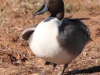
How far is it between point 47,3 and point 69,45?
0.55 meters

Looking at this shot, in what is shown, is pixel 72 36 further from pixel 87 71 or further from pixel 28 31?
pixel 87 71

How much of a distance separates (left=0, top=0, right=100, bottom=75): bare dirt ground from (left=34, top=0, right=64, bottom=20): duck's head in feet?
2.67

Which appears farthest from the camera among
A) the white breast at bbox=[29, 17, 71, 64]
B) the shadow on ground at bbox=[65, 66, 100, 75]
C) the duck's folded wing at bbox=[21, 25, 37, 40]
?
the shadow on ground at bbox=[65, 66, 100, 75]

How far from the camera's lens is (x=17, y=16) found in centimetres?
717

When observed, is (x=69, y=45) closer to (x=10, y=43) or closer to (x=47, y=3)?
(x=47, y=3)

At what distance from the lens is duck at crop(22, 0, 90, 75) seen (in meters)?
4.47

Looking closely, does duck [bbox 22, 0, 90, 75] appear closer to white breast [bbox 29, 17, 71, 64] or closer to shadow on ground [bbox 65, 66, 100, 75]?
white breast [bbox 29, 17, 71, 64]

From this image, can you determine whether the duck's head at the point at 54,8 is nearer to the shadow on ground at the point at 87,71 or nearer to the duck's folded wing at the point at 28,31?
the duck's folded wing at the point at 28,31

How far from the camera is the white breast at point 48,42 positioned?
446 centimetres

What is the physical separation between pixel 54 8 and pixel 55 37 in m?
0.42

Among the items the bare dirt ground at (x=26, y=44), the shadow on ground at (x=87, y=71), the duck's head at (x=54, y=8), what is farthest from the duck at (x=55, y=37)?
the bare dirt ground at (x=26, y=44)

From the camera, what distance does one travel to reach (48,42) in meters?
4.45

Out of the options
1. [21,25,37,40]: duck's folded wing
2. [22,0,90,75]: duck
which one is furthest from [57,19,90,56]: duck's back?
[21,25,37,40]: duck's folded wing

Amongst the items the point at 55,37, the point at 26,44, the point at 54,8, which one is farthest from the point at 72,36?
the point at 26,44
